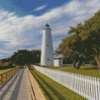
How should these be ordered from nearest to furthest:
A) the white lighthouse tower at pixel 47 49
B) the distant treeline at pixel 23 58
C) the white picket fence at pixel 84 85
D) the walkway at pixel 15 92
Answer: the white picket fence at pixel 84 85
the walkway at pixel 15 92
the white lighthouse tower at pixel 47 49
the distant treeline at pixel 23 58

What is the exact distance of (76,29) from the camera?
24.5m

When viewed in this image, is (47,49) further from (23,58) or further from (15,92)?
(15,92)

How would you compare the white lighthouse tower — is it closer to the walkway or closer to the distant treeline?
the distant treeline

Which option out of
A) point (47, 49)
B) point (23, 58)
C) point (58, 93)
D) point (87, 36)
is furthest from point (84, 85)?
point (23, 58)

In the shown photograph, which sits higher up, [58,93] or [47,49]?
[47,49]

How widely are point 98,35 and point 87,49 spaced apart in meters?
5.58

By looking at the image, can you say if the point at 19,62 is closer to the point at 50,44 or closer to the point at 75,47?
Result: the point at 50,44

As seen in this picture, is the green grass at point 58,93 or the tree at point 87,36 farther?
the tree at point 87,36

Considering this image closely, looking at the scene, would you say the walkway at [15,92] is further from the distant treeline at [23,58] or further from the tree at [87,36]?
the distant treeline at [23,58]

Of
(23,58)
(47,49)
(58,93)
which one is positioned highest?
(47,49)

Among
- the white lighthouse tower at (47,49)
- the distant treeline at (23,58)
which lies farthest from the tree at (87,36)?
the distant treeline at (23,58)

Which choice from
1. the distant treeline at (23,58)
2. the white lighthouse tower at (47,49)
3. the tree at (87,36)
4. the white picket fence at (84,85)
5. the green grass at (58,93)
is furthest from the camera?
the distant treeline at (23,58)

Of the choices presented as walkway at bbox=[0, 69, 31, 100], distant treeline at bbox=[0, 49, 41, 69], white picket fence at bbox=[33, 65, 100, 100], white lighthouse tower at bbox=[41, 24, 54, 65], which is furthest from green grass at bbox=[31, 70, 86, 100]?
distant treeline at bbox=[0, 49, 41, 69]

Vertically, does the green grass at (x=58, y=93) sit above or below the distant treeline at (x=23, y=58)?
below
